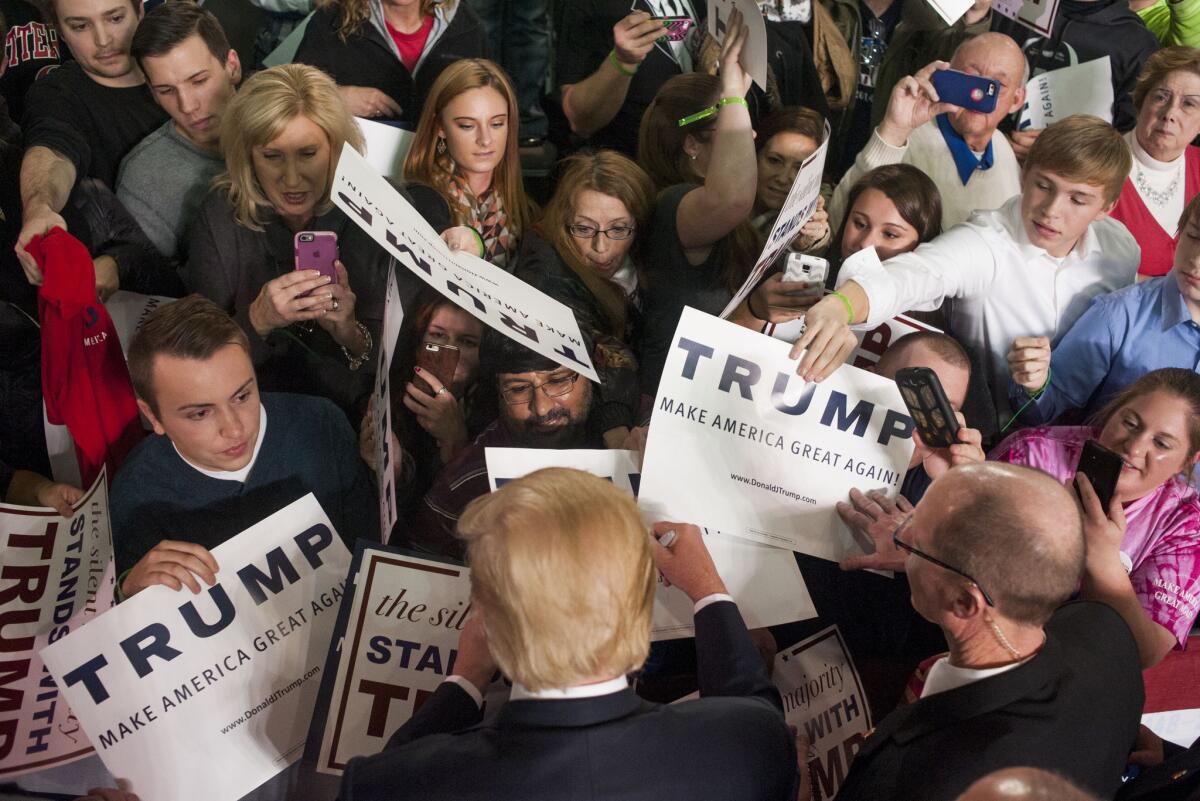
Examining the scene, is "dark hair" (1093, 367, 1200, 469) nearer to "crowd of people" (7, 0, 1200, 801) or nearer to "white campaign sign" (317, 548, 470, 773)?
"crowd of people" (7, 0, 1200, 801)

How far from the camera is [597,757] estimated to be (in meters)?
1.44

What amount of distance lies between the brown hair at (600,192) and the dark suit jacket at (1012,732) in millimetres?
1519

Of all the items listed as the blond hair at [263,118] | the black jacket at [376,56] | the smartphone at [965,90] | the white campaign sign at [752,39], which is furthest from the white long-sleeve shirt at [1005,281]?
the black jacket at [376,56]

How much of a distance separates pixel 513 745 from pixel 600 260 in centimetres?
171

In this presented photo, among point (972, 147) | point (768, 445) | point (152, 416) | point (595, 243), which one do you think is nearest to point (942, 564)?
point (768, 445)

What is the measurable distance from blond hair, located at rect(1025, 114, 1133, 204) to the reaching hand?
3.37 feet

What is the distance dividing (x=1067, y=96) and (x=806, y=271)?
1.76m

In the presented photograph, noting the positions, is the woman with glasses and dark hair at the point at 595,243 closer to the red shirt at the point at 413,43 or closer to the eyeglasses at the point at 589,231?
the eyeglasses at the point at 589,231

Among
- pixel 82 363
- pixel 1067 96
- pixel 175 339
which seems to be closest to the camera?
pixel 175 339

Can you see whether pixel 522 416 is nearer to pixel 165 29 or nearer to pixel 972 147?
pixel 165 29

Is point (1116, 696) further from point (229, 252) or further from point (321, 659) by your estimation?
point (229, 252)

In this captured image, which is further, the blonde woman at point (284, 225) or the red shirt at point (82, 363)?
the blonde woman at point (284, 225)

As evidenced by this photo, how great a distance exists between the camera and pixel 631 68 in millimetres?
3314

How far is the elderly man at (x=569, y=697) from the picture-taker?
4.69 ft
